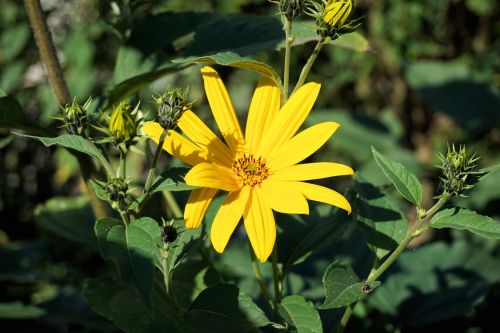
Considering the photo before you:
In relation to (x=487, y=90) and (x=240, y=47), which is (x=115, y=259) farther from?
(x=487, y=90)

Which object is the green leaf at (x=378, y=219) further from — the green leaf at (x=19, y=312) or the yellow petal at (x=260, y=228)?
the green leaf at (x=19, y=312)

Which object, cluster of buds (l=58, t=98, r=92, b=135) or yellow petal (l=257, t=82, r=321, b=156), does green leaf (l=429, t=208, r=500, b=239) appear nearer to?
yellow petal (l=257, t=82, r=321, b=156)

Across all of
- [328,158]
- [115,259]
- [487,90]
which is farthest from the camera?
[328,158]

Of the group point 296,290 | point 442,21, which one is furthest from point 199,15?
point 442,21

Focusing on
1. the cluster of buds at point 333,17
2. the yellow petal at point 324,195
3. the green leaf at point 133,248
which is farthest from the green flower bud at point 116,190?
the cluster of buds at point 333,17

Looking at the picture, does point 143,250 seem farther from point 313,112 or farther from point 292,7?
point 313,112

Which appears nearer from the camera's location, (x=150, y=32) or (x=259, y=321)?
(x=259, y=321)
